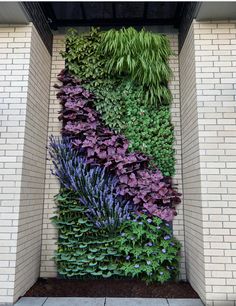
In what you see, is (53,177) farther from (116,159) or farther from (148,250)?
(148,250)

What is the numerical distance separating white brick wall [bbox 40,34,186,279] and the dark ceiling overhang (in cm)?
23

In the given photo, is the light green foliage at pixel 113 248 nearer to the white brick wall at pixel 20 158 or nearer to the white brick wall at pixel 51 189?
the white brick wall at pixel 51 189

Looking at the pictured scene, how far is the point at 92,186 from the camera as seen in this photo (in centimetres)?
299

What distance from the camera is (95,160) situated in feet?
10.3

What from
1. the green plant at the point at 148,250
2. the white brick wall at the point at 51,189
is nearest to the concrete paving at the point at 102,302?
the green plant at the point at 148,250

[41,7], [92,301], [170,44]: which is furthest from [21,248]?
[170,44]

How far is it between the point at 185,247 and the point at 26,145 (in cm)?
210

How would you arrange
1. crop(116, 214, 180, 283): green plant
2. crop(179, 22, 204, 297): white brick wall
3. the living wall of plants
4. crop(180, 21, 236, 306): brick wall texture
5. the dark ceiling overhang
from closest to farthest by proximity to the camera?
crop(180, 21, 236, 306): brick wall texture → crop(179, 22, 204, 297): white brick wall → crop(116, 214, 180, 283): green plant → the living wall of plants → the dark ceiling overhang

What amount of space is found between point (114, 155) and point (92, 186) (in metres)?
0.44

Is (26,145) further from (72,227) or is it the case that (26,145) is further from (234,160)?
(234,160)

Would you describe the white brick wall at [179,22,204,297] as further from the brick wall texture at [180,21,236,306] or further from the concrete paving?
the concrete paving

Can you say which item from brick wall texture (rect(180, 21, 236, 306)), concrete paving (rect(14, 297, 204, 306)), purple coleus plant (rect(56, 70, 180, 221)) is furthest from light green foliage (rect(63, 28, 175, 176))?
concrete paving (rect(14, 297, 204, 306))

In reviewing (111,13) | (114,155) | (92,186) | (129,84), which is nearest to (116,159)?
(114,155)

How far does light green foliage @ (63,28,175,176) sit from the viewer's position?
3.13 metres
